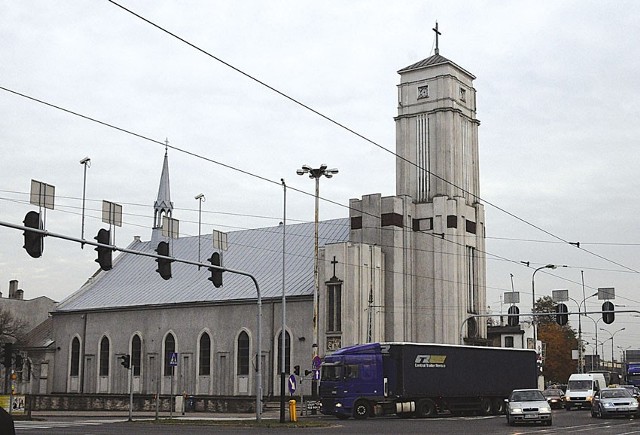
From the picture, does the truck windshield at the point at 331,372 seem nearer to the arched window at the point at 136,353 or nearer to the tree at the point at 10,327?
the arched window at the point at 136,353

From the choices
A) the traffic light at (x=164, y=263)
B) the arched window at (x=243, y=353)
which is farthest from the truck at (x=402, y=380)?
the arched window at (x=243, y=353)

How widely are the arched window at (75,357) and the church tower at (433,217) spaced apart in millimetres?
27512

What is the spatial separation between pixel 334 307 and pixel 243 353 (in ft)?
31.8

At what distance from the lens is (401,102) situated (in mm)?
64625

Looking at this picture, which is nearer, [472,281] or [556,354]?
[472,281]

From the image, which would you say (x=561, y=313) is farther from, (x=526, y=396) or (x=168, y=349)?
(x=168, y=349)

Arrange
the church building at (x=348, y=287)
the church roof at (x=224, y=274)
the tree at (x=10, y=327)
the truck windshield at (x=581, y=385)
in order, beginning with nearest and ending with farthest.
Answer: the truck windshield at (x=581, y=385)
the church building at (x=348, y=287)
the church roof at (x=224, y=274)
the tree at (x=10, y=327)

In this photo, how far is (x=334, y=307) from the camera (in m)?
57.2

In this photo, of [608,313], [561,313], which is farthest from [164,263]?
[561,313]

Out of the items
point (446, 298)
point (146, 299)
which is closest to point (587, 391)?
point (446, 298)

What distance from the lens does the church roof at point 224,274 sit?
64.1 metres

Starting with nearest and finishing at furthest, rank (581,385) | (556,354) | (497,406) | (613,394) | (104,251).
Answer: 1. (104,251)
2. (613,394)
3. (497,406)
4. (581,385)
5. (556,354)

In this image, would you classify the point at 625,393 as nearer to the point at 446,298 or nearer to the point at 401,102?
the point at 446,298

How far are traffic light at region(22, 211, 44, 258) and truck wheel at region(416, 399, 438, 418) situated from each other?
2370cm
